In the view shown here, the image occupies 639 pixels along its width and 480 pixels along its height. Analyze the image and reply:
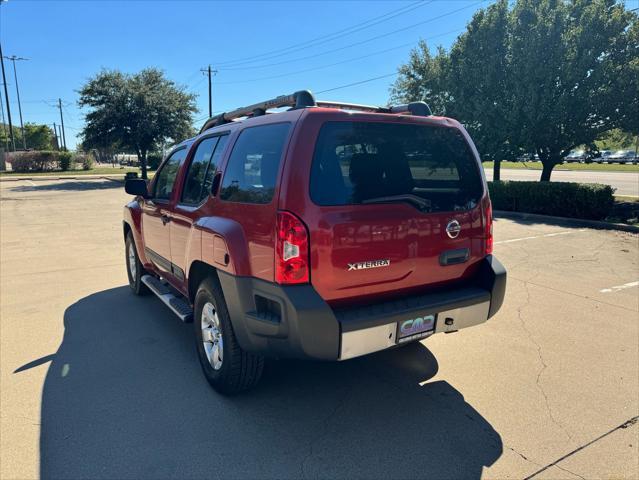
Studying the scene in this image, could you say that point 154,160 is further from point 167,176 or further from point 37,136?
point 37,136

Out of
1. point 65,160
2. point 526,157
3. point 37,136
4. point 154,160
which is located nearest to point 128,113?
point 154,160

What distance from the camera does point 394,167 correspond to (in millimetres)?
Result: 2982

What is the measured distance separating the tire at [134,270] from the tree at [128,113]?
27441 millimetres

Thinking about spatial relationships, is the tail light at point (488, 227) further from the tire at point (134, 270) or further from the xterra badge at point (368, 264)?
the tire at point (134, 270)

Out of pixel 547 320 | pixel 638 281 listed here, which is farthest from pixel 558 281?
pixel 547 320

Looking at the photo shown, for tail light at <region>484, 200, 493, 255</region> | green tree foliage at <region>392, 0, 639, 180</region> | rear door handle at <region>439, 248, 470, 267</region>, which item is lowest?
rear door handle at <region>439, 248, 470, 267</region>

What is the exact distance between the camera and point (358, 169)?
284cm

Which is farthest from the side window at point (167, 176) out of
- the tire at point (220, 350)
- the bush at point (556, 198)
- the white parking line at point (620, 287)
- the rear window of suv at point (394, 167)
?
the bush at point (556, 198)

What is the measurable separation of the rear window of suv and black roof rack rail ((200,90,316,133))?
1.24 ft

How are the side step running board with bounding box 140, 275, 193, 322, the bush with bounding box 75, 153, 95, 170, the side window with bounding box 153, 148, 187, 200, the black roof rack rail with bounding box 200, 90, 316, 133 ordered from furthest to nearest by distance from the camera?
the bush with bounding box 75, 153, 95, 170 < the side window with bounding box 153, 148, 187, 200 < the side step running board with bounding box 140, 275, 193, 322 < the black roof rack rail with bounding box 200, 90, 316, 133

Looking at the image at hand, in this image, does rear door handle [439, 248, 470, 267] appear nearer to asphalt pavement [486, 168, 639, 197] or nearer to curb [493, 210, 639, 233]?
curb [493, 210, 639, 233]

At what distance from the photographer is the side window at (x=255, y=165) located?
278 cm

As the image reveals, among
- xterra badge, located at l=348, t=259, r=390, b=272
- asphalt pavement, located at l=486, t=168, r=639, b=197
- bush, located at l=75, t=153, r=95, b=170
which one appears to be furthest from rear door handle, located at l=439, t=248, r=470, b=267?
bush, located at l=75, t=153, r=95, b=170

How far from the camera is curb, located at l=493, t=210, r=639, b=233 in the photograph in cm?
1027
